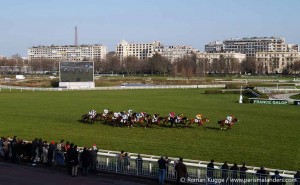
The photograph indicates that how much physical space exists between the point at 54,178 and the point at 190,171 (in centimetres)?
413

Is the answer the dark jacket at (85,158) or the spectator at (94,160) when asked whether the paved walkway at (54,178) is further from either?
the dark jacket at (85,158)

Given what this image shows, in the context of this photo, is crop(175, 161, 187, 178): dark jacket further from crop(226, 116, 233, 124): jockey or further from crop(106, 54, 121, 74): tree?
crop(106, 54, 121, 74): tree

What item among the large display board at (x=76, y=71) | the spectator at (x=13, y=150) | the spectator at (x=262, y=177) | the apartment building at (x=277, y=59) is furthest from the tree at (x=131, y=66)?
the spectator at (x=262, y=177)

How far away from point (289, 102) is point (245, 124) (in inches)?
586

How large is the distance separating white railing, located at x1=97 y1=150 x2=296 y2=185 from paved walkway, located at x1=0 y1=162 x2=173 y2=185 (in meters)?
0.26

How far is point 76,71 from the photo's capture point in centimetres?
6719

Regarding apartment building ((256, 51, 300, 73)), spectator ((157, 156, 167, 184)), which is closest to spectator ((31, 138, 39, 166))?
spectator ((157, 156, 167, 184))

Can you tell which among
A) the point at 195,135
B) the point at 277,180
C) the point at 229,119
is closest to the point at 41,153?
the point at 277,180

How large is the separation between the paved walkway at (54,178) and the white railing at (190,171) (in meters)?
0.26

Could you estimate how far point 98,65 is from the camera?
476ft

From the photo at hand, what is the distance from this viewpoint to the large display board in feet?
219

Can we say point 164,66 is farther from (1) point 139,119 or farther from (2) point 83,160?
(2) point 83,160

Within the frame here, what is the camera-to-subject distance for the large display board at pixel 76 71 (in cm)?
6662

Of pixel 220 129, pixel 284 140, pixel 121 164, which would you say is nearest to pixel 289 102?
pixel 220 129
